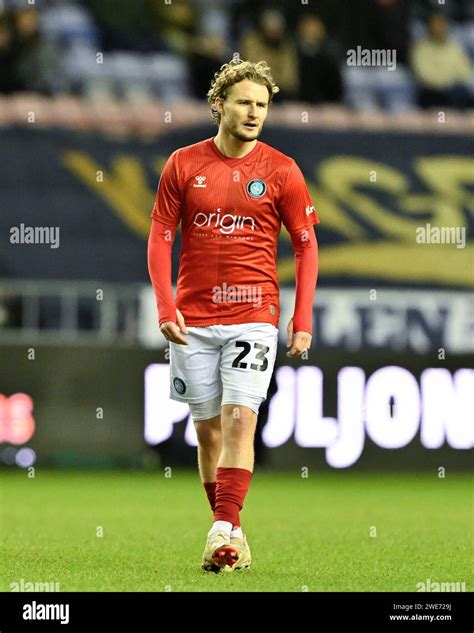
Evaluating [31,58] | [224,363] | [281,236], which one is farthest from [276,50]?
[224,363]

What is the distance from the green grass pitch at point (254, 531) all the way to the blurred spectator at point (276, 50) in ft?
19.0

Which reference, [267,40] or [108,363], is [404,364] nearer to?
[108,363]

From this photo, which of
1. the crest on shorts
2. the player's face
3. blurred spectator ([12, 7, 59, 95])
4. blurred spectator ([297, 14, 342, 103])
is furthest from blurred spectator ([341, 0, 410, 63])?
the crest on shorts

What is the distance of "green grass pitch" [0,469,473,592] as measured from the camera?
5.88 m

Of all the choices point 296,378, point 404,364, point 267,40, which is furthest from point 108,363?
point 267,40

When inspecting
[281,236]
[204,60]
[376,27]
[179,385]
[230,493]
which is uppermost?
[376,27]

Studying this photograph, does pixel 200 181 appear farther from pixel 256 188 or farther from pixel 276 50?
pixel 276 50

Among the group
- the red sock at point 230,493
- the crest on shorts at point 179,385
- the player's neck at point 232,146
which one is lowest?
the red sock at point 230,493

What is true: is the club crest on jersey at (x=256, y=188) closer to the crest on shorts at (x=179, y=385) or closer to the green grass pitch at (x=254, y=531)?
the crest on shorts at (x=179, y=385)

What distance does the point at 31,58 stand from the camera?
15.6 metres

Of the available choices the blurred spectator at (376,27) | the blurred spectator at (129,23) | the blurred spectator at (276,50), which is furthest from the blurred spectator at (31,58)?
the blurred spectator at (376,27)

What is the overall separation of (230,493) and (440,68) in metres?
11.9

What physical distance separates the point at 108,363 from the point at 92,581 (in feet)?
21.2

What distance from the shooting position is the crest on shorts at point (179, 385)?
6.11 m
